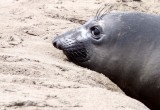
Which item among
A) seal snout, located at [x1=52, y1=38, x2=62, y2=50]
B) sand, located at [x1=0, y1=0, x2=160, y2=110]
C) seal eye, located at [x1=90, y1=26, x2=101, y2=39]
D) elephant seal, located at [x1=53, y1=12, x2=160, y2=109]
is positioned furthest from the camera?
seal snout, located at [x1=52, y1=38, x2=62, y2=50]

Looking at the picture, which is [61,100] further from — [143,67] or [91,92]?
[143,67]

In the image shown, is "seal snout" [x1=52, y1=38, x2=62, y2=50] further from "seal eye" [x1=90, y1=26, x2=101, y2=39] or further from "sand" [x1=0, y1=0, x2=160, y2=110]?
"seal eye" [x1=90, y1=26, x2=101, y2=39]

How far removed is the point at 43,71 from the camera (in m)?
4.39

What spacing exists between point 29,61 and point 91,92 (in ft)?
2.87

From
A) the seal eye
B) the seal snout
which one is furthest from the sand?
the seal eye

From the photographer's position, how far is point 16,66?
14.3 feet

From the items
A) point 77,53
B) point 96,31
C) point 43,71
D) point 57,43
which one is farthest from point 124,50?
point 43,71

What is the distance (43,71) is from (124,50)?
0.92m

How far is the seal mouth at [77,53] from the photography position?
5.20 metres

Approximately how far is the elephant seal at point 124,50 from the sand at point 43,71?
14 cm

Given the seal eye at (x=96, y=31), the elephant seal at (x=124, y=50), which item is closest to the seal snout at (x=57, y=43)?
the elephant seal at (x=124, y=50)

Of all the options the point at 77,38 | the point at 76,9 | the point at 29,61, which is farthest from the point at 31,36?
the point at 76,9

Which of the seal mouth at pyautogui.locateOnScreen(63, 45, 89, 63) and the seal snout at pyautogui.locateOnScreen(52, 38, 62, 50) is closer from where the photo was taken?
the seal mouth at pyautogui.locateOnScreen(63, 45, 89, 63)

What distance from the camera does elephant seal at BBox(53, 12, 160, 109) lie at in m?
4.77
